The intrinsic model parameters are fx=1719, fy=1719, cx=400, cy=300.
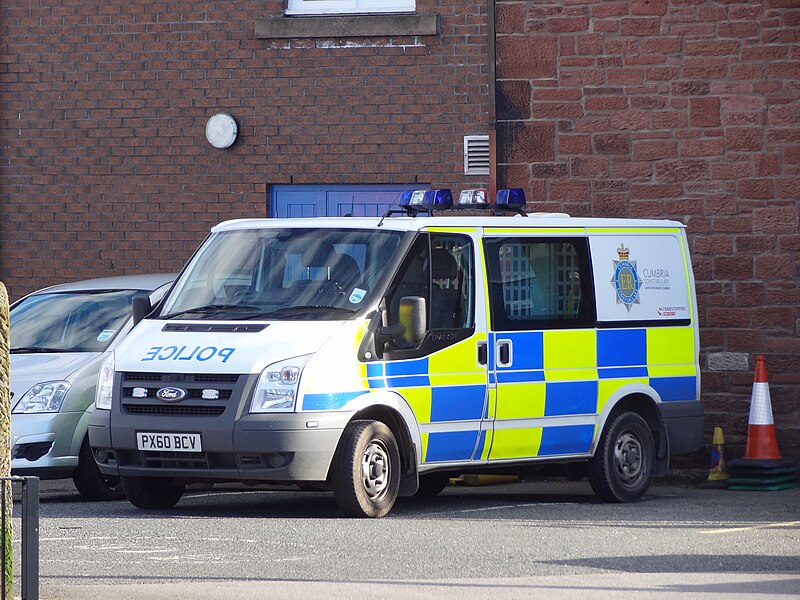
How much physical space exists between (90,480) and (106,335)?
1146 millimetres

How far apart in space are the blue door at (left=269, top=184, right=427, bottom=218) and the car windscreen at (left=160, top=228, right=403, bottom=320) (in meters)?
5.02

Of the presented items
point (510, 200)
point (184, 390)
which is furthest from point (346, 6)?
point (184, 390)

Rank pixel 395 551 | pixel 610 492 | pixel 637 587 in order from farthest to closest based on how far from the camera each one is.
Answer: pixel 610 492
pixel 395 551
pixel 637 587

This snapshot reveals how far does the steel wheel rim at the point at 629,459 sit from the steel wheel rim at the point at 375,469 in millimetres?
2026

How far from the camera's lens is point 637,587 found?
753 centimetres

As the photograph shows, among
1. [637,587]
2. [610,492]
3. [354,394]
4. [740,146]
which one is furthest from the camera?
[740,146]

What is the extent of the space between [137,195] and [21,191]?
1.21m

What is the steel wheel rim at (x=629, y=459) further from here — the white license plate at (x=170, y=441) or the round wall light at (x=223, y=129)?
the round wall light at (x=223, y=129)

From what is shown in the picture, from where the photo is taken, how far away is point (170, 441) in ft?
32.9

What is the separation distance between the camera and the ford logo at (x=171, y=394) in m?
10.0

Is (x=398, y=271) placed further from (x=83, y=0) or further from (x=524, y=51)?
(x=83, y=0)

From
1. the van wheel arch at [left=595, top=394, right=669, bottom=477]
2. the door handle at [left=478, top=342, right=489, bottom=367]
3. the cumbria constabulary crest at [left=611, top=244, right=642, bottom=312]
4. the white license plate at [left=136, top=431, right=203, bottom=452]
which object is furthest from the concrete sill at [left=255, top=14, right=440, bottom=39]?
the white license plate at [left=136, top=431, right=203, bottom=452]

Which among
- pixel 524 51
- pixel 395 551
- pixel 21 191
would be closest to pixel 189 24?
pixel 21 191

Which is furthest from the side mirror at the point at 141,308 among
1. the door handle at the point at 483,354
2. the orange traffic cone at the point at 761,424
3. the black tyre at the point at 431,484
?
the orange traffic cone at the point at 761,424
